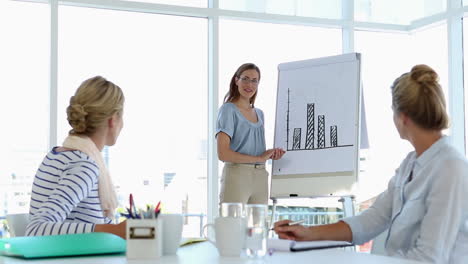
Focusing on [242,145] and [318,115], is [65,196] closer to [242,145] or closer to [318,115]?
[242,145]

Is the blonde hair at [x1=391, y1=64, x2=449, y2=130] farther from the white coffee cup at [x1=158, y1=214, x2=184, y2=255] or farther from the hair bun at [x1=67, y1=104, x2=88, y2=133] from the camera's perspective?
the hair bun at [x1=67, y1=104, x2=88, y2=133]

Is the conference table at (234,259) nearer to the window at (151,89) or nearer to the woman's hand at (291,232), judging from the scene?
the woman's hand at (291,232)

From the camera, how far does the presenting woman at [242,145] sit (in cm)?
401

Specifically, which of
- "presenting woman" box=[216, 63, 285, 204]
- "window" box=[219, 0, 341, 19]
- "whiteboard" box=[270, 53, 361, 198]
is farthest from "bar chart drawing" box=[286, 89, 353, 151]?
"window" box=[219, 0, 341, 19]

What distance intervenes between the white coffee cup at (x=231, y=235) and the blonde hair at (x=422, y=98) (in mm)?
698

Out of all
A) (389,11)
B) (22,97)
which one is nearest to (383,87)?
(389,11)

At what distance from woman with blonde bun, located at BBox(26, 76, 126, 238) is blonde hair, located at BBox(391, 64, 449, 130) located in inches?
33.4

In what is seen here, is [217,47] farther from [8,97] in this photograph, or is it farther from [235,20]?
[8,97]

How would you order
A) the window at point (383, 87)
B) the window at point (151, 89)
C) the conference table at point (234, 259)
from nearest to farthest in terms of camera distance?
the conference table at point (234, 259) → the window at point (151, 89) → the window at point (383, 87)

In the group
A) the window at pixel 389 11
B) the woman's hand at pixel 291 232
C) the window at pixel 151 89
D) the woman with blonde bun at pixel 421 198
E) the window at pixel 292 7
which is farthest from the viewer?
the window at pixel 389 11

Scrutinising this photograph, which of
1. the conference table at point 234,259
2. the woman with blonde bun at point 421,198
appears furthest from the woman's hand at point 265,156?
the conference table at point 234,259

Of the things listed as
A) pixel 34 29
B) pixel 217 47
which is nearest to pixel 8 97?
pixel 34 29

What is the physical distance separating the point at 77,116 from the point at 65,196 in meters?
0.33

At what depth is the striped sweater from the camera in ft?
5.60
